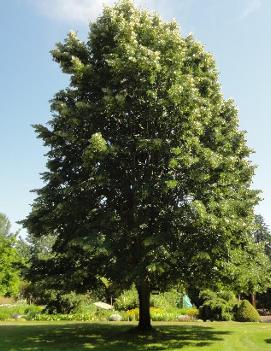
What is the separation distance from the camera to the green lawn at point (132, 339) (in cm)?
2031

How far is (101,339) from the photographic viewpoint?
23.0 metres

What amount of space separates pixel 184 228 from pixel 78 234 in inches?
214

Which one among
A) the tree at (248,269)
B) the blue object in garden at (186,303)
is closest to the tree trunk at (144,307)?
the tree at (248,269)

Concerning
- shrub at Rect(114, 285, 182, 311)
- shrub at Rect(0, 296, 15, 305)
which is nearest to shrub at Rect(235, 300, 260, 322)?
shrub at Rect(114, 285, 182, 311)

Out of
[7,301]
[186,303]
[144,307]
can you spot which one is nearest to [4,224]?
[7,301]

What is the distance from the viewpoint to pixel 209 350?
1966 cm

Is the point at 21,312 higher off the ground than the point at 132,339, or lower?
higher

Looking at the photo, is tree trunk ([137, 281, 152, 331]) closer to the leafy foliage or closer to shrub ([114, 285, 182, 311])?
the leafy foliage

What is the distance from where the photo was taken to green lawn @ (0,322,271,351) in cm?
2031

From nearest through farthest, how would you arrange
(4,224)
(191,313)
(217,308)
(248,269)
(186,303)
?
(248,269) < (217,308) < (191,313) < (186,303) < (4,224)

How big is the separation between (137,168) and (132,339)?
365 inches

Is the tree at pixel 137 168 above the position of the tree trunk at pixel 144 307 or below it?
above

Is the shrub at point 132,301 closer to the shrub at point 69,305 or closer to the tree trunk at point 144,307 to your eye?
the shrub at point 69,305

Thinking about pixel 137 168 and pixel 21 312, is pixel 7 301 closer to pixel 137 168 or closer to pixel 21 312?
pixel 21 312
